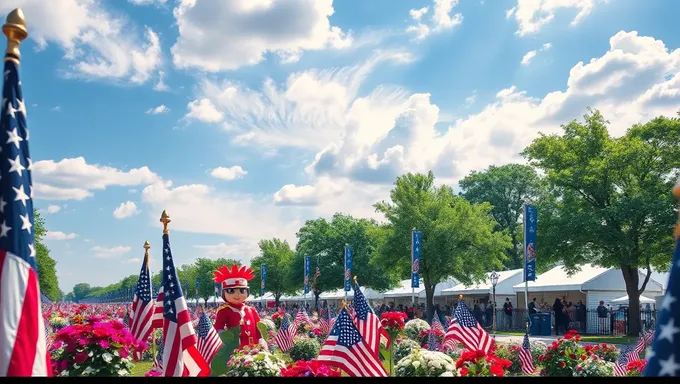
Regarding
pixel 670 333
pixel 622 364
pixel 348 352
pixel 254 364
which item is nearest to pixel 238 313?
pixel 254 364

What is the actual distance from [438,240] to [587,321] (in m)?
9.61

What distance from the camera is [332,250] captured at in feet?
196

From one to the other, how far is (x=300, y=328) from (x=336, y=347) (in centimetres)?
1923

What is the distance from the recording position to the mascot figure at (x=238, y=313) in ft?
36.6

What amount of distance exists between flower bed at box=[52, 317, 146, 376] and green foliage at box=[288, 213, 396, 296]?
46942mm

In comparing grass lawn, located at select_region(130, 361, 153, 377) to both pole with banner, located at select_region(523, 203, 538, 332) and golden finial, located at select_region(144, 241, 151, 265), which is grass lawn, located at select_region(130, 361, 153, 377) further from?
pole with banner, located at select_region(523, 203, 538, 332)

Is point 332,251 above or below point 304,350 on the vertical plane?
above

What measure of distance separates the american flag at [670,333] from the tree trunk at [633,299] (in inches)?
1160

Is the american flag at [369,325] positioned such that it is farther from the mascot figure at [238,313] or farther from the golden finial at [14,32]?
the golden finial at [14,32]

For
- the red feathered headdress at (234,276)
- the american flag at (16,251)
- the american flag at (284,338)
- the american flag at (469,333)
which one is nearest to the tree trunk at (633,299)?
the american flag at (284,338)

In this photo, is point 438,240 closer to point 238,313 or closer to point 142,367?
point 142,367

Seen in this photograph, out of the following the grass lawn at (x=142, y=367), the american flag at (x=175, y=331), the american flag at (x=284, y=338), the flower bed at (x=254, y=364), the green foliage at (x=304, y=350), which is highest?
the american flag at (x=175, y=331)

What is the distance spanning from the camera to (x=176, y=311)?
5766 mm
